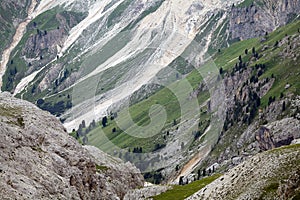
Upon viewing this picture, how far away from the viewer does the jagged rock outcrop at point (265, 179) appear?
7688 centimetres

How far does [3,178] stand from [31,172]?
842 centimetres

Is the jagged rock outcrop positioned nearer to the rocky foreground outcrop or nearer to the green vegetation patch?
the rocky foreground outcrop

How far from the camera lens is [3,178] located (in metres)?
89.5

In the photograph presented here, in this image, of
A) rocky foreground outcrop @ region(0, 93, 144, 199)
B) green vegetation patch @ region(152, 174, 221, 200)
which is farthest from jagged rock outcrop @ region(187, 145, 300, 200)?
green vegetation patch @ region(152, 174, 221, 200)

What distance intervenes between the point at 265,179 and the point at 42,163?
38.0 m

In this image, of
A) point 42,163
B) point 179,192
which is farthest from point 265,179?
point 179,192

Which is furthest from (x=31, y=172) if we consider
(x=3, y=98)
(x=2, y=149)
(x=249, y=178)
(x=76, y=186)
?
(x=249, y=178)

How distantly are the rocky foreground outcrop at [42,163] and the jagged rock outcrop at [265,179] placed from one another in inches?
963

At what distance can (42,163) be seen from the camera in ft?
335

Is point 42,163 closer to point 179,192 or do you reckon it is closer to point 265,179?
point 179,192

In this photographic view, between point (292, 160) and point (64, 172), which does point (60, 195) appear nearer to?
point (64, 172)

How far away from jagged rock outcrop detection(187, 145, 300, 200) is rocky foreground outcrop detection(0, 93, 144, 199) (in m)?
24.5

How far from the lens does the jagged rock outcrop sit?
3027 inches

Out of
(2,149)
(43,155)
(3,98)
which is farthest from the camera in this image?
(3,98)
